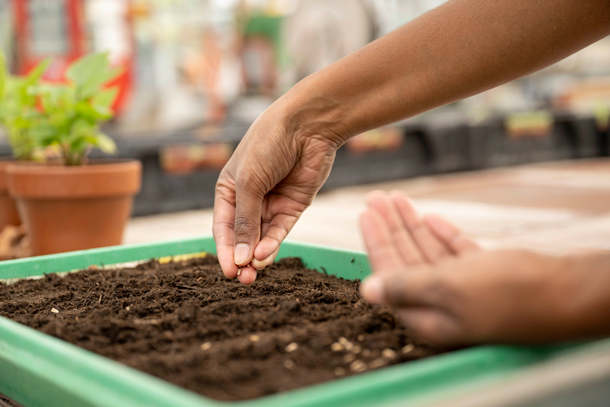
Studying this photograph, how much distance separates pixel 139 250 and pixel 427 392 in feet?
2.57

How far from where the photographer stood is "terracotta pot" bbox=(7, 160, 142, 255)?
48.6 inches

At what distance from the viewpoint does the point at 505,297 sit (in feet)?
1.51

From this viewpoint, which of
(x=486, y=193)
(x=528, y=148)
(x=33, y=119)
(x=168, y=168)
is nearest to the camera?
(x=33, y=119)

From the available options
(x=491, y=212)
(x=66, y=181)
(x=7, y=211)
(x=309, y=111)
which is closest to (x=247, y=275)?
(x=309, y=111)

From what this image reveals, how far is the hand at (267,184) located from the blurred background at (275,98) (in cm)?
102

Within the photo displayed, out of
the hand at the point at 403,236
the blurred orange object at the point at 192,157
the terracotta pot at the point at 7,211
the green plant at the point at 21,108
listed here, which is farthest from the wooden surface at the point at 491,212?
the hand at the point at 403,236

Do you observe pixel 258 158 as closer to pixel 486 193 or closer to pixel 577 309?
pixel 577 309

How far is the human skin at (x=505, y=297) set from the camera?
46 centimetres

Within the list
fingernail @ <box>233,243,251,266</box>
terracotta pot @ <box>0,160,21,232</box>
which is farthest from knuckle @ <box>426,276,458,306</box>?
terracotta pot @ <box>0,160,21,232</box>

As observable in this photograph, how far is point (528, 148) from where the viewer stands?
4590 mm

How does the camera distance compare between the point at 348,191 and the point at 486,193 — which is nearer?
the point at 486,193

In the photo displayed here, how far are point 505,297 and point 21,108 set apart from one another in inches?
49.2

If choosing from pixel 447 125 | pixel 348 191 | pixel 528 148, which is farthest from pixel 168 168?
pixel 528 148

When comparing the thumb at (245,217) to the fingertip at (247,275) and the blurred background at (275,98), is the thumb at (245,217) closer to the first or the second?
the fingertip at (247,275)
